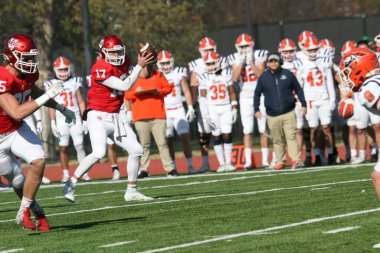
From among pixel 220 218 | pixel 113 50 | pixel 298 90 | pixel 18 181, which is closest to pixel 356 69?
pixel 220 218

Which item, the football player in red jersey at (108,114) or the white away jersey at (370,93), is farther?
the football player in red jersey at (108,114)

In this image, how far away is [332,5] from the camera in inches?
2643

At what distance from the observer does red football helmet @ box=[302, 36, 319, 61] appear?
62.4 ft

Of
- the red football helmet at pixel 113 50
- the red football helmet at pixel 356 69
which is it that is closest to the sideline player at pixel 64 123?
the red football helmet at pixel 113 50

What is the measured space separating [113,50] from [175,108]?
21.5 feet

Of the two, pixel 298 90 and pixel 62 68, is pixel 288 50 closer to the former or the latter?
pixel 298 90

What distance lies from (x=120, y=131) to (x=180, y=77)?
6.32 meters

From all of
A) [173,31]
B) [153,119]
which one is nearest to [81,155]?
[153,119]

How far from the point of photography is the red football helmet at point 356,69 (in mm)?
9609

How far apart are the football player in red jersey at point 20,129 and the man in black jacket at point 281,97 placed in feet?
25.8

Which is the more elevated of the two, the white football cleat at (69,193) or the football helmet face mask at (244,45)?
the football helmet face mask at (244,45)

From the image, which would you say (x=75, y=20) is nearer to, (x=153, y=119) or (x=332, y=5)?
(x=153, y=119)

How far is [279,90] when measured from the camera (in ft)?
59.4

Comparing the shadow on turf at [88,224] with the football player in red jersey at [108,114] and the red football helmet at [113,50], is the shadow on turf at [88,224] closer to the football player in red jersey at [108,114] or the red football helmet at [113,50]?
the football player in red jersey at [108,114]
